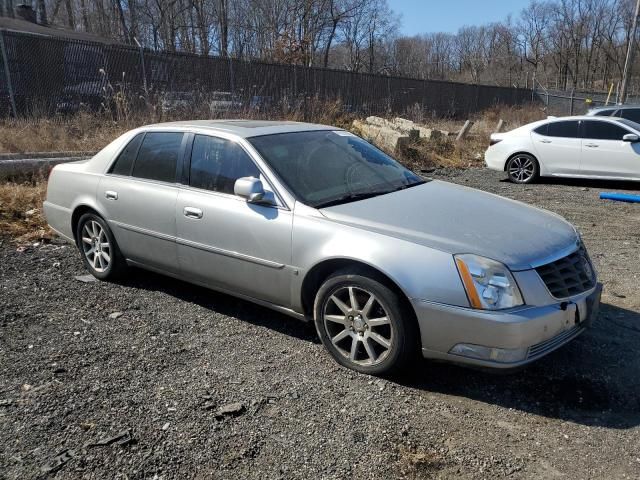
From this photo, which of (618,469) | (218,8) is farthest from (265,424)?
(218,8)

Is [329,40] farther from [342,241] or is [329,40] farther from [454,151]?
[342,241]

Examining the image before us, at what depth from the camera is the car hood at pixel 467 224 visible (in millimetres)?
3184

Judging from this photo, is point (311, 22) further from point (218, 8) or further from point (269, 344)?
point (269, 344)

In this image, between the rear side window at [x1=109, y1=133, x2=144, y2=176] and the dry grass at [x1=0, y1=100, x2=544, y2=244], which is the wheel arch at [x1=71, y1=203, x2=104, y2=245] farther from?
the dry grass at [x1=0, y1=100, x2=544, y2=244]

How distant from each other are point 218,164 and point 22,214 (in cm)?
419

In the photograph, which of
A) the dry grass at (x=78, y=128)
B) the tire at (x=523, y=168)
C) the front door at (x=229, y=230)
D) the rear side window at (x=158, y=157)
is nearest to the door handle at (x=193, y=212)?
the front door at (x=229, y=230)

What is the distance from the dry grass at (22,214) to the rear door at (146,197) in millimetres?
2202

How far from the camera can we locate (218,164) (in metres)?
4.24

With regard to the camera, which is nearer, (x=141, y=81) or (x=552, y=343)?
(x=552, y=343)

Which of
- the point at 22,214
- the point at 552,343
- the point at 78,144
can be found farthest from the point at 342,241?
the point at 78,144

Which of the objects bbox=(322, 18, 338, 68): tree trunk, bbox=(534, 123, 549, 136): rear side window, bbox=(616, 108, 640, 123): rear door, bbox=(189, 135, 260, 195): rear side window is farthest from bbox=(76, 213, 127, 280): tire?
bbox=(322, 18, 338, 68): tree trunk

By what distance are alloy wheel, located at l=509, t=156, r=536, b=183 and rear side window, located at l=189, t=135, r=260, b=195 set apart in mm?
8520

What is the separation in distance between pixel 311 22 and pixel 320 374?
1771 inches

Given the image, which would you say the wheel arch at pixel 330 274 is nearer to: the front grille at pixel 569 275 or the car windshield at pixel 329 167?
the car windshield at pixel 329 167
